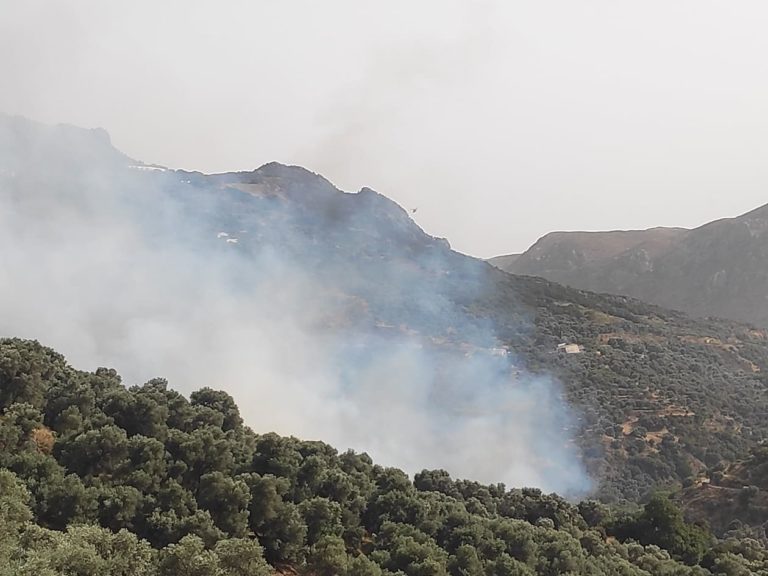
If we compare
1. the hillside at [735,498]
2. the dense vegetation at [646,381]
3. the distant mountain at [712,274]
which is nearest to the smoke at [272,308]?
the dense vegetation at [646,381]

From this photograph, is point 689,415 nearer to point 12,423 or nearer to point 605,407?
point 605,407

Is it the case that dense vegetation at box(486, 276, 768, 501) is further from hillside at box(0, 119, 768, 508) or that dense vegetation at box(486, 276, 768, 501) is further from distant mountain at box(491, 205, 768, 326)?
distant mountain at box(491, 205, 768, 326)

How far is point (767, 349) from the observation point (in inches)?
4208

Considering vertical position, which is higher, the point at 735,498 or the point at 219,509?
the point at 735,498

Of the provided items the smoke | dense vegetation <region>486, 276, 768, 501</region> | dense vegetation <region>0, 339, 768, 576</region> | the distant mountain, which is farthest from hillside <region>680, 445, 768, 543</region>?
the distant mountain

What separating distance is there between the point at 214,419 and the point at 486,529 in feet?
40.8

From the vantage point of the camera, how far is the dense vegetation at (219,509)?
15.6 meters

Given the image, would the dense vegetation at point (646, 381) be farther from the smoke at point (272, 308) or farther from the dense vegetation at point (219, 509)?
the dense vegetation at point (219, 509)

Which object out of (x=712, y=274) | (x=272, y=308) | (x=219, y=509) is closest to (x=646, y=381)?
(x=272, y=308)

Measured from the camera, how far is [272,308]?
92.9m

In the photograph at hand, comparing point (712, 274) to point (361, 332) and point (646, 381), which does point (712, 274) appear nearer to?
point (646, 381)

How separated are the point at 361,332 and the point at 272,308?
12.2 meters

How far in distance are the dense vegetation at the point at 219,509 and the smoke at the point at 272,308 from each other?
30.3m

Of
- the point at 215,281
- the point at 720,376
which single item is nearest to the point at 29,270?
the point at 215,281
